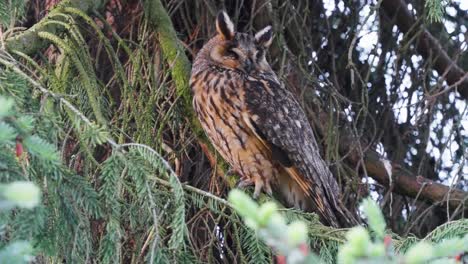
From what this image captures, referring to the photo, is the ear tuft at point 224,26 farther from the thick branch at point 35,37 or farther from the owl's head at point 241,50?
the thick branch at point 35,37

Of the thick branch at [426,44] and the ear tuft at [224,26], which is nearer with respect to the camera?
the ear tuft at [224,26]

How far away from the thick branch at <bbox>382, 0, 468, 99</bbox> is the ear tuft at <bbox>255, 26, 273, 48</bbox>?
69 cm

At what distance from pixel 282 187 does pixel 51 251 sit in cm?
152

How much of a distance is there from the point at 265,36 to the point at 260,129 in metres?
0.34

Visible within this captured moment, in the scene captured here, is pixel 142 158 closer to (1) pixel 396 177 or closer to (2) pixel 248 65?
(2) pixel 248 65

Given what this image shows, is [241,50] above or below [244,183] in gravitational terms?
above

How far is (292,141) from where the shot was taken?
3.02 meters

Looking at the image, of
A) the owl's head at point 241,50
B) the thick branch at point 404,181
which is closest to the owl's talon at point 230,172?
the owl's head at point 241,50

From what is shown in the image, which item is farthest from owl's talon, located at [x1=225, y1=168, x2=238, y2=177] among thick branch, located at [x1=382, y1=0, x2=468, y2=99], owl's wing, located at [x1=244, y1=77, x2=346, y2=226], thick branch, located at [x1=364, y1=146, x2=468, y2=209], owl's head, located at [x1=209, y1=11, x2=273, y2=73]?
thick branch, located at [x1=382, y1=0, x2=468, y2=99]

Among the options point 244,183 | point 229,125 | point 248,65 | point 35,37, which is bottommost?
point 244,183

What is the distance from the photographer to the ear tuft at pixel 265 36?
3084 mm

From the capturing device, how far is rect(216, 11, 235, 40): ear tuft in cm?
302

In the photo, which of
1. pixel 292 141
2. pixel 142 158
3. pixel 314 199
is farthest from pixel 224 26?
pixel 142 158

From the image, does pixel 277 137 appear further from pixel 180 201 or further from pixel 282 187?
pixel 180 201
